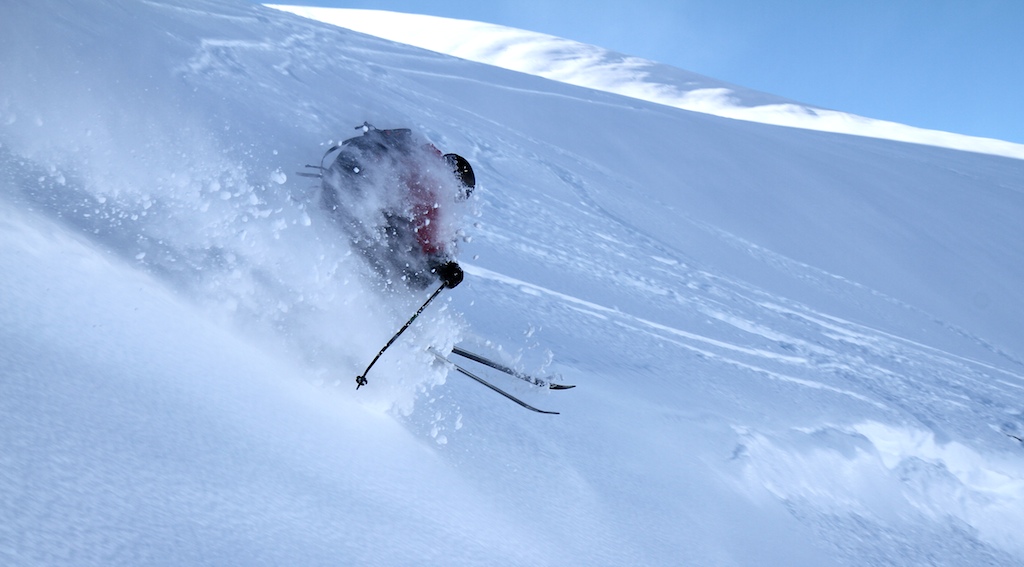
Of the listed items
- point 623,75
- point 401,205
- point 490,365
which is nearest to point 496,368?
point 490,365

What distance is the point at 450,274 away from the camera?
2740 mm

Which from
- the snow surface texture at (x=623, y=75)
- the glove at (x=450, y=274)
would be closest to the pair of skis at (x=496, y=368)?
the glove at (x=450, y=274)

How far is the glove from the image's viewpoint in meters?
2.72

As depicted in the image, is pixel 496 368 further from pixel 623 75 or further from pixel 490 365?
pixel 623 75

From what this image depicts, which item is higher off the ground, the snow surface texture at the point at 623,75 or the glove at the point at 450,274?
the snow surface texture at the point at 623,75

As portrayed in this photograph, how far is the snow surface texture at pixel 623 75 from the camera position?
2219 cm

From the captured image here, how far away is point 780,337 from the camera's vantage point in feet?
15.4

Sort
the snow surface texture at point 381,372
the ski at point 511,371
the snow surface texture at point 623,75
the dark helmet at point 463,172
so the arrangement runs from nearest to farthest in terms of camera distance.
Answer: the snow surface texture at point 381,372 < the ski at point 511,371 < the dark helmet at point 463,172 < the snow surface texture at point 623,75

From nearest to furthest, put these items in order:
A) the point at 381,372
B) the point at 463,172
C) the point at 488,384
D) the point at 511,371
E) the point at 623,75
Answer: the point at 381,372, the point at 488,384, the point at 511,371, the point at 463,172, the point at 623,75

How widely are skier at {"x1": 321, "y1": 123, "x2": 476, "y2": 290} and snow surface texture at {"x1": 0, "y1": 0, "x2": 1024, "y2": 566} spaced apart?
113 mm

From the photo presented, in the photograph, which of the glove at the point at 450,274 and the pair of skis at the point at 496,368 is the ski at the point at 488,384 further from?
the glove at the point at 450,274

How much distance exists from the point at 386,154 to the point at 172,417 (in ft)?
5.15

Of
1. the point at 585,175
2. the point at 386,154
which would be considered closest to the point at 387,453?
the point at 386,154

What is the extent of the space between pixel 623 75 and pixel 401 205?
2581 cm
